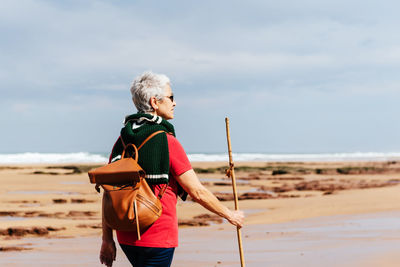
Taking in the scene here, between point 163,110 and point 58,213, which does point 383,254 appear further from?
point 58,213

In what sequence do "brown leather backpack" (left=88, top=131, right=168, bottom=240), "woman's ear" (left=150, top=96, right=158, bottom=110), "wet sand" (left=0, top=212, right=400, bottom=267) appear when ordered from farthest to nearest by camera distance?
"wet sand" (left=0, top=212, right=400, bottom=267) < "woman's ear" (left=150, top=96, right=158, bottom=110) < "brown leather backpack" (left=88, top=131, right=168, bottom=240)

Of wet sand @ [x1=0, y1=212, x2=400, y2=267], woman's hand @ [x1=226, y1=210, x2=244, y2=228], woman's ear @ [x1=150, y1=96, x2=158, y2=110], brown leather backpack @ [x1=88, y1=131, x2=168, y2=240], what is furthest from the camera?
wet sand @ [x1=0, y1=212, x2=400, y2=267]

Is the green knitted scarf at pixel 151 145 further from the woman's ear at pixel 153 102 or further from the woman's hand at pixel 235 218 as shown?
the woman's hand at pixel 235 218

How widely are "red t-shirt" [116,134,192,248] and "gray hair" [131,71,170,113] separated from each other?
0.82 ft

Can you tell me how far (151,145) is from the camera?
10.3 feet

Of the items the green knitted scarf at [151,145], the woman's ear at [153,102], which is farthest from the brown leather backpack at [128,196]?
the woman's ear at [153,102]

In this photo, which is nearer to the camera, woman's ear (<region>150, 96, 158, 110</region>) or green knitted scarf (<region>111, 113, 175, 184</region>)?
green knitted scarf (<region>111, 113, 175, 184</region>)

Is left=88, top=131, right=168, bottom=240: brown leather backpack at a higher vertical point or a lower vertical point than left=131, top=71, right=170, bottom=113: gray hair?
lower

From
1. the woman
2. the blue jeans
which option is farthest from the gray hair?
the blue jeans

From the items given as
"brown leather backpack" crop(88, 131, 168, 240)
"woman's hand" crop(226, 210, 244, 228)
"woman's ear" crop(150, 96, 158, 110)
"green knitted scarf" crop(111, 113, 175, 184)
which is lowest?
"woman's hand" crop(226, 210, 244, 228)

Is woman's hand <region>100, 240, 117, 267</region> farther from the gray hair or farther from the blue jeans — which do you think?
the gray hair

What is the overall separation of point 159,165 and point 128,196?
251mm

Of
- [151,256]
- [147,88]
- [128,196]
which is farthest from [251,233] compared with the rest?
[128,196]

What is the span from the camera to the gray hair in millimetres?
3283
